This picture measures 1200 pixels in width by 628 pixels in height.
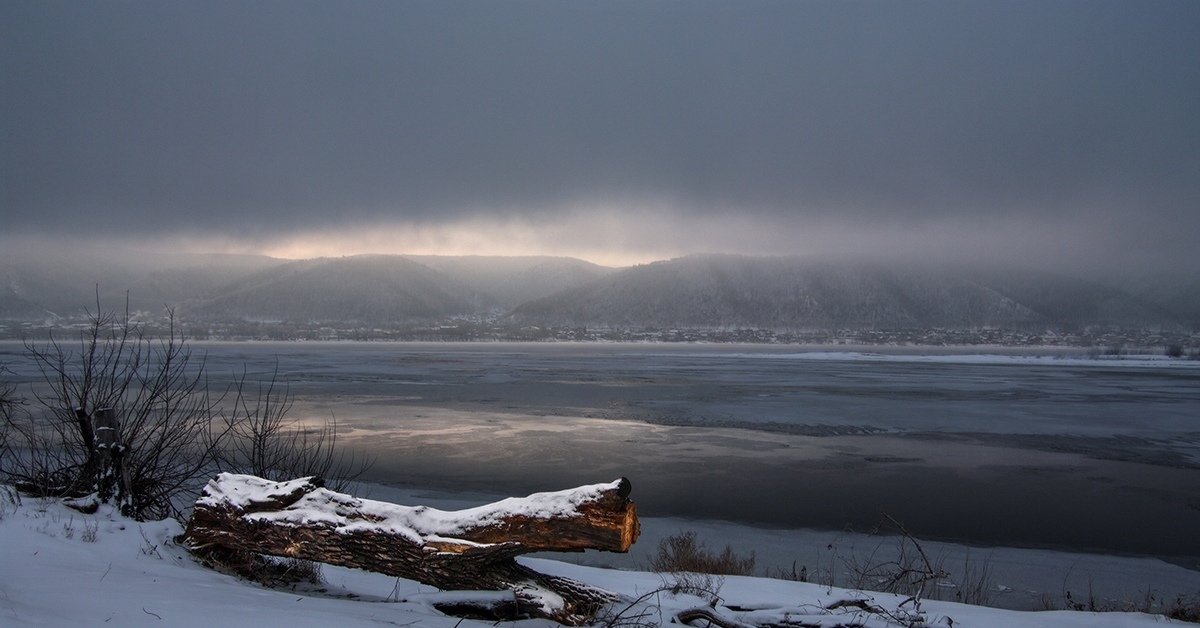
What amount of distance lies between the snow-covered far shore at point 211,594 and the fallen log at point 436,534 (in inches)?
10.0

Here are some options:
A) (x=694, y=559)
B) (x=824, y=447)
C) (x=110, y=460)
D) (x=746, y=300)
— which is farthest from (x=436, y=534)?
(x=746, y=300)

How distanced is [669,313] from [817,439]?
140883mm

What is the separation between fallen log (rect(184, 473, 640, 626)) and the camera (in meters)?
4.50

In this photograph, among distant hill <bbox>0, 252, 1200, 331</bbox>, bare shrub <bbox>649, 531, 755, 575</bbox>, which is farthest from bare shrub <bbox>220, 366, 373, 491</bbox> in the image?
distant hill <bbox>0, 252, 1200, 331</bbox>

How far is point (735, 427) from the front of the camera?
19.2 metres

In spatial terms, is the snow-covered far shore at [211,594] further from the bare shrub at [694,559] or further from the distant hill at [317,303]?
the distant hill at [317,303]

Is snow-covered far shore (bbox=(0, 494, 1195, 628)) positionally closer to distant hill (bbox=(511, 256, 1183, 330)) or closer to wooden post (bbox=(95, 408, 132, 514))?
wooden post (bbox=(95, 408, 132, 514))

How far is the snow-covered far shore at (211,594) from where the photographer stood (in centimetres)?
354

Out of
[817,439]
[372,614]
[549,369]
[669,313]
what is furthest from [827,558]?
[669,313]

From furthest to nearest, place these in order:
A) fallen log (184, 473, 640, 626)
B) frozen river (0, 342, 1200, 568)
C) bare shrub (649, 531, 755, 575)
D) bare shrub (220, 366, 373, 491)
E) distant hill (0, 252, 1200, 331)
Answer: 1. distant hill (0, 252, 1200, 331)
2. frozen river (0, 342, 1200, 568)
3. bare shrub (220, 366, 373, 491)
4. bare shrub (649, 531, 755, 575)
5. fallen log (184, 473, 640, 626)

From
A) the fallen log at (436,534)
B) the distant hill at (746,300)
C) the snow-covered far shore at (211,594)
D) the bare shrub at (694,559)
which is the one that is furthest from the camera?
the distant hill at (746,300)

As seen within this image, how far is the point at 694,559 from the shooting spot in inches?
312

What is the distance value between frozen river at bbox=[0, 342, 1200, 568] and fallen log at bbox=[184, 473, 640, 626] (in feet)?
20.2

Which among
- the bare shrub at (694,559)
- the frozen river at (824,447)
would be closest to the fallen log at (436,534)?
the bare shrub at (694,559)
